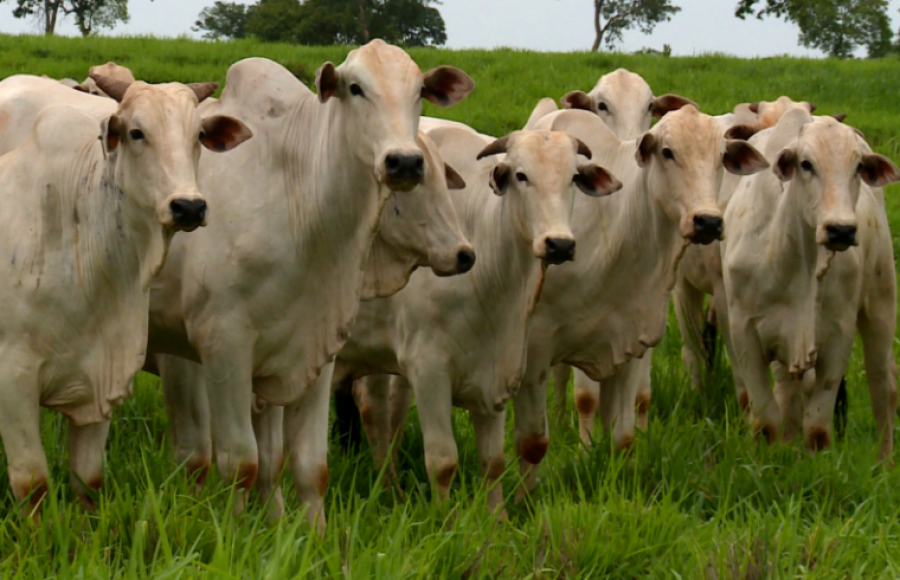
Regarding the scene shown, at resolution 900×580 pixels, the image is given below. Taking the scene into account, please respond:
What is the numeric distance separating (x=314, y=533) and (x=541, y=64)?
1348 centimetres

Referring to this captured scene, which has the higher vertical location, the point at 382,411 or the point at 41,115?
the point at 41,115

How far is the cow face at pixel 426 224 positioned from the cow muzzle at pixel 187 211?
111 cm

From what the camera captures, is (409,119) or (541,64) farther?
(541,64)

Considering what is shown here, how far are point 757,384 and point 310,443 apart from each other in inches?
92.5

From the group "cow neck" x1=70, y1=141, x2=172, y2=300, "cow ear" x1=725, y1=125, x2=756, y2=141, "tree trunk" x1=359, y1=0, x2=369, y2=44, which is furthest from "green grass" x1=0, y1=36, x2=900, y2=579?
"tree trunk" x1=359, y1=0, x2=369, y2=44

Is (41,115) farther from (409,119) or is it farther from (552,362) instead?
(552,362)

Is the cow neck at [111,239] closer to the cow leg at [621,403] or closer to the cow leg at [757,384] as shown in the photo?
the cow leg at [621,403]

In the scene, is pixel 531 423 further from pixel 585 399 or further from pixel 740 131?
pixel 740 131

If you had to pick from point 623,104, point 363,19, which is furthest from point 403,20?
point 623,104

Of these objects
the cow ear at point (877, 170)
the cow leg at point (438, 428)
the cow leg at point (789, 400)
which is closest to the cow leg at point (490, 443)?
the cow leg at point (438, 428)

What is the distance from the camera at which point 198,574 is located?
3.49m

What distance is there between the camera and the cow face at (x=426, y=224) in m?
4.85

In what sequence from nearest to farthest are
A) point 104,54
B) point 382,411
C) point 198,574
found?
point 198,574 < point 382,411 < point 104,54

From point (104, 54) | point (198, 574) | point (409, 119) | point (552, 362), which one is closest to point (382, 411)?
point (552, 362)
